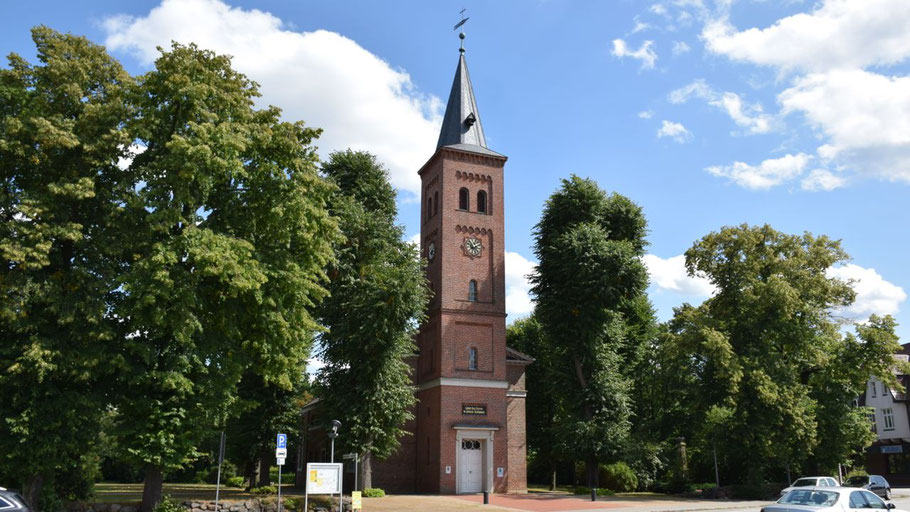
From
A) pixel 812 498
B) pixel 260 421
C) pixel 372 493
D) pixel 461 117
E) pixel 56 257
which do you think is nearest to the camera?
pixel 812 498

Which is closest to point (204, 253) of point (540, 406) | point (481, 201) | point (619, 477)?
point (481, 201)

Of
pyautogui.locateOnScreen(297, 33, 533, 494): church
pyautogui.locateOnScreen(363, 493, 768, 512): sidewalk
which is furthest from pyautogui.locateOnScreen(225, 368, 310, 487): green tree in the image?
pyautogui.locateOnScreen(363, 493, 768, 512): sidewalk

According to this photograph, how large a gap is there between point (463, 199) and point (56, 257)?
23.9 meters

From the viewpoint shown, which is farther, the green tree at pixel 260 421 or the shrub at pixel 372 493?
the green tree at pixel 260 421

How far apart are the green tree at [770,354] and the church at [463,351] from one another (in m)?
9.52

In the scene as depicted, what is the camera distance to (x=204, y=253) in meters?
18.9

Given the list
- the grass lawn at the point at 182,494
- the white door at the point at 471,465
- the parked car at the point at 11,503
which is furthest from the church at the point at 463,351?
the parked car at the point at 11,503

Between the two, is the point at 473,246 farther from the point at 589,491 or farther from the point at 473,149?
the point at 589,491

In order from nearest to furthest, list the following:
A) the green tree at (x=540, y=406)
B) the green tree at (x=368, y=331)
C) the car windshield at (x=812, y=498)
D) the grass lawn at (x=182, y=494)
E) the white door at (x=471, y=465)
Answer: the car windshield at (x=812, y=498) → the grass lawn at (x=182, y=494) → the green tree at (x=368, y=331) → the white door at (x=471, y=465) → the green tree at (x=540, y=406)

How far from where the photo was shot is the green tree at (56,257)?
18.8 meters

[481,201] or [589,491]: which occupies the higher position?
[481,201]

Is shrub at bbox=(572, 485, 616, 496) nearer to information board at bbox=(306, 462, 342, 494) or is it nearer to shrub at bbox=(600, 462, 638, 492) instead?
shrub at bbox=(600, 462, 638, 492)

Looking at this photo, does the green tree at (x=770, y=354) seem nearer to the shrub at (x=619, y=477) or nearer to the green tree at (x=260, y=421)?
the shrub at (x=619, y=477)

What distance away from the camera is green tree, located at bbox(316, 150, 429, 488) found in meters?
32.7
